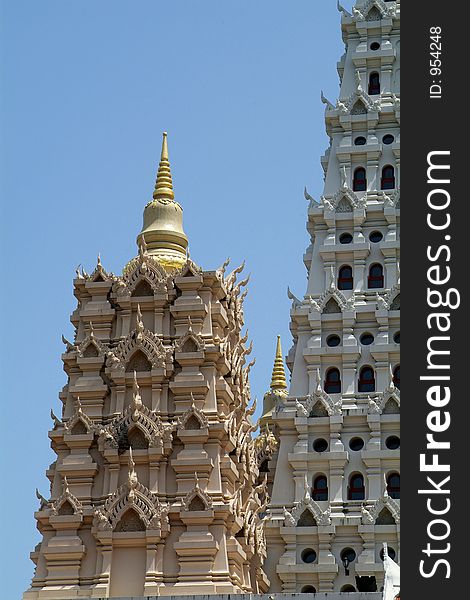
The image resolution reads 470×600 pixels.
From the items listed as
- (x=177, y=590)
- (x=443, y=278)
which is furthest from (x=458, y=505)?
(x=177, y=590)

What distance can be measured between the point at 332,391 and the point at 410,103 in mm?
27653

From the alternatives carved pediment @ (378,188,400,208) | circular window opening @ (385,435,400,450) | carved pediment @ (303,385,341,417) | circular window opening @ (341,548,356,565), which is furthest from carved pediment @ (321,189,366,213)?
circular window opening @ (341,548,356,565)

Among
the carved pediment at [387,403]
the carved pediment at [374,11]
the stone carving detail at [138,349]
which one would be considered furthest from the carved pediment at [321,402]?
the carved pediment at [374,11]

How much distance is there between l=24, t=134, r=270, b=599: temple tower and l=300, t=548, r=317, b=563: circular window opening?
1509mm

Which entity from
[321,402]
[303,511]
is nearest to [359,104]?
[321,402]

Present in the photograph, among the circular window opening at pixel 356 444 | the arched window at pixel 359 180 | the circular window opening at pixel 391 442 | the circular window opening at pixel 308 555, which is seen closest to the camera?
the circular window opening at pixel 308 555

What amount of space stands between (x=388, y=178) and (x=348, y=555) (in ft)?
52.6

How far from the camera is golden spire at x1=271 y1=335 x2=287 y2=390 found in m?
72.6

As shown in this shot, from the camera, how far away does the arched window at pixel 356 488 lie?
2143 inches

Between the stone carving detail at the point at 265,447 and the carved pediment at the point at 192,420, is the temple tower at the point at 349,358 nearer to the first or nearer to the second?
the stone carving detail at the point at 265,447

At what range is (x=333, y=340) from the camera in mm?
57500

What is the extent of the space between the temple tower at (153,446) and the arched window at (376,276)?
18.1 ft

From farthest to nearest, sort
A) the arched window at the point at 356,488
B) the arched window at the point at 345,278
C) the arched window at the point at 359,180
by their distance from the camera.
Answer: the arched window at the point at 359,180 < the arched window at the point at 345,278 < the arched window at the point at 356,488

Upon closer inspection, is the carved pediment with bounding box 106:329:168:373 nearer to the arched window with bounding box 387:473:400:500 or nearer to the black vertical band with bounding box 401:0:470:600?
the arched window with bounding box 387:473:400:500
